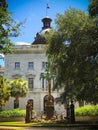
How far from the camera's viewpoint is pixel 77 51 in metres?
22.8

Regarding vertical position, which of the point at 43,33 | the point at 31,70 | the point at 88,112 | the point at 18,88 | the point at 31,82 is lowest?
the point at 88,112

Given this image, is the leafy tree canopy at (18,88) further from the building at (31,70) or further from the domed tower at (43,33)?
the domed tower at (43,33)

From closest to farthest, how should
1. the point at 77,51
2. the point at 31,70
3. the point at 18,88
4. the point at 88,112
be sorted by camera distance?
the point at 77,51 < the point at 88,112 < the point at 18,88 < the point at 31,70

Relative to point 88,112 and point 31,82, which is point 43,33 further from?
point 88,112

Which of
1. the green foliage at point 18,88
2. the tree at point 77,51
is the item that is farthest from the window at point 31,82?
the tree at point 77,51

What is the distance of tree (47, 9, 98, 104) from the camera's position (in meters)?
22.7

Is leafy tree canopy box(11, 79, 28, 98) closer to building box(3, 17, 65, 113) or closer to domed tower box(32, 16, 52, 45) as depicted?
building box(3, 17, 65, 113)

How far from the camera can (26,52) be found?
5312cm

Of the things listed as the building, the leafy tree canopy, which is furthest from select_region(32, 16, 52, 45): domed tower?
the leafy tree canopy

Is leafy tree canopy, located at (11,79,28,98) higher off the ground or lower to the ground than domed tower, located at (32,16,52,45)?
lower

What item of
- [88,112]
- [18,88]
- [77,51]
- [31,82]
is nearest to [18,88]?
[18,88]

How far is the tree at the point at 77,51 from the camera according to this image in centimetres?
2272

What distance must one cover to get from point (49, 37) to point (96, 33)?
6.67 m

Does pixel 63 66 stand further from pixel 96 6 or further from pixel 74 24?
pixel 96 6
